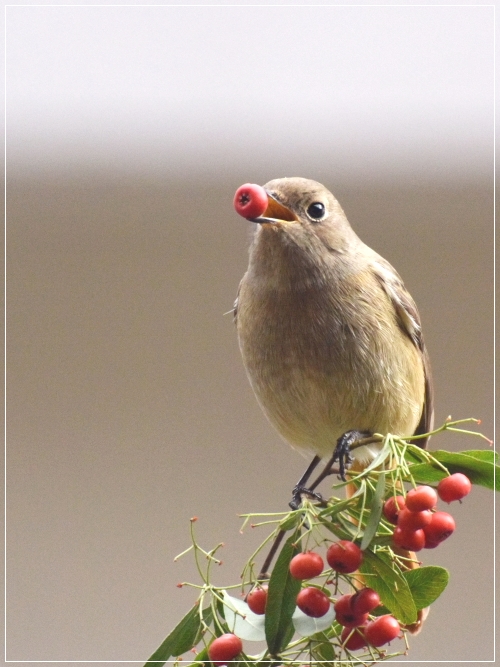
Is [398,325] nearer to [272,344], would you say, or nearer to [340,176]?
[272,344]

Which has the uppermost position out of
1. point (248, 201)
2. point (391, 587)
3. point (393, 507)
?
point (248, 201)

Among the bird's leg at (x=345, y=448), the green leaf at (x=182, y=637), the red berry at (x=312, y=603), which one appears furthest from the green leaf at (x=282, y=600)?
the bird's leg at (x=345, y=448)

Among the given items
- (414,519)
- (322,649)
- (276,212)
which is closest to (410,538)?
(414,519)

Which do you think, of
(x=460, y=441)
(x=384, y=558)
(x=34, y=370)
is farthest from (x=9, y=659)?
(x=384, y=558)

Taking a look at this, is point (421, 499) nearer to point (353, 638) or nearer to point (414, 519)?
point (414, 519)

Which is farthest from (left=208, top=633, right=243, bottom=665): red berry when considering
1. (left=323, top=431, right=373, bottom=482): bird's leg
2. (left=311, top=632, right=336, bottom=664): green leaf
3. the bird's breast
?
the bird's breast

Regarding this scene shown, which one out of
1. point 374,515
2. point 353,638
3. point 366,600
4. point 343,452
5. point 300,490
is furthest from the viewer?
point 300,490

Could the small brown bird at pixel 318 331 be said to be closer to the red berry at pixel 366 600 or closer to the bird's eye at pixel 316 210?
the bird's eye at pixel 316 210
